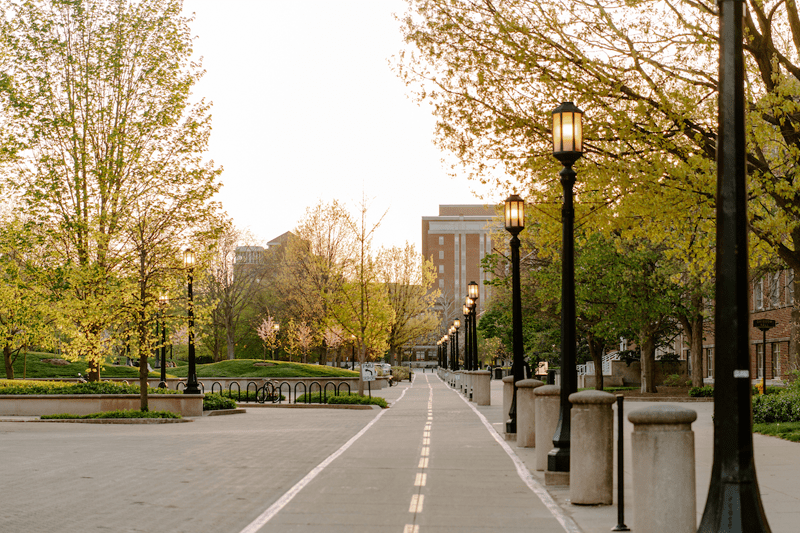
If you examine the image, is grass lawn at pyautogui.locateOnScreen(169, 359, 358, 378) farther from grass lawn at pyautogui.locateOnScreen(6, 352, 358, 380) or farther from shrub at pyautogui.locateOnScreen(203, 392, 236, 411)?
shrub at pyautogui.locateOnScreen(203, 392, 236, 411)

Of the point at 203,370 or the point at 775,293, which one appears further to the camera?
the point at 203,370

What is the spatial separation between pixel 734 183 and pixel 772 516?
3.95 meters

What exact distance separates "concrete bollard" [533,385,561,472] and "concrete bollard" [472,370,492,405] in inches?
707

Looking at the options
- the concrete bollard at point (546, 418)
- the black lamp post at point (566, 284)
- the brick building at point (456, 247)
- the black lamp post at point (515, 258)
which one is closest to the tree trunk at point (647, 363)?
the black lamp post at point (515, 258)

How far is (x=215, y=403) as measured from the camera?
86.0 feet

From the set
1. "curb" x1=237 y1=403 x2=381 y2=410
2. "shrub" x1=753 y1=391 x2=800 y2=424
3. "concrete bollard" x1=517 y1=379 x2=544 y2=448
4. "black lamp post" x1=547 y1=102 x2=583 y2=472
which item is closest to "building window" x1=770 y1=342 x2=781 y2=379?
"shrub" x1=753 y1=391 x2=800 y2=424

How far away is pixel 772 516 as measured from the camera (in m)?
8.03

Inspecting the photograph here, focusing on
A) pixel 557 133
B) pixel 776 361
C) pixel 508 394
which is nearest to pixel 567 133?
pixel 557 133

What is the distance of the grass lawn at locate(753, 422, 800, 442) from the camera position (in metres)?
15.4

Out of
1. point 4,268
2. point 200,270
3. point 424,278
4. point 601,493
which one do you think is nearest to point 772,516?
point 601,493

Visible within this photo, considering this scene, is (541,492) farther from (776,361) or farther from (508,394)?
(776,361)

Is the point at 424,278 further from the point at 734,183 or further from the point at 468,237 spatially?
the point at 468,237

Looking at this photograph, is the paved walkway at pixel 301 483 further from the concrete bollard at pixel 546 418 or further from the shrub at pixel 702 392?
the shrub at pixel 702 392

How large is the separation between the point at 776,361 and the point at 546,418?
1223 inches
